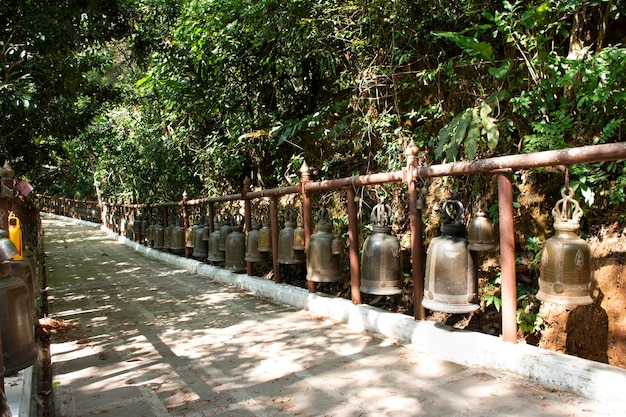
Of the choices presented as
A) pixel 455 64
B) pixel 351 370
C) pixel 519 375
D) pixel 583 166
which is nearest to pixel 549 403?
pixel 519 375

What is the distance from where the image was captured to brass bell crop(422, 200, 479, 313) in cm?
363

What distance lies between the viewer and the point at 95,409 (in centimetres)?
308

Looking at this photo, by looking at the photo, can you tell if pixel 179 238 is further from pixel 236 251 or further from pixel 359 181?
pixel 359 181

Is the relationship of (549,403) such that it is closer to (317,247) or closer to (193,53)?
(317,247)

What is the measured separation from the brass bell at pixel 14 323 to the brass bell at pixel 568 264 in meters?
3.08

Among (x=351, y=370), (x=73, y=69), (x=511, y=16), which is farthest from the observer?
(x=73, y=69)

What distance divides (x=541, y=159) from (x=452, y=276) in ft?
3.47

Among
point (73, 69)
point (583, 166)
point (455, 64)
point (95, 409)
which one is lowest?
point (95, 409)

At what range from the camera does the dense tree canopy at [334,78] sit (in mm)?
4645

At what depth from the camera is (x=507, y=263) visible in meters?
3.40

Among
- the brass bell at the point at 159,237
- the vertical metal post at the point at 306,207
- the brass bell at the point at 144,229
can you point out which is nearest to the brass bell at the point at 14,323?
the vertical metal post at the point at 306,207

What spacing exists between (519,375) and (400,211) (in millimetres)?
3793

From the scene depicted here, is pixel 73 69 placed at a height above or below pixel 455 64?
above

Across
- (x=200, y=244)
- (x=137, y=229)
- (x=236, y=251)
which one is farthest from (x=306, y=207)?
(x=137, y=229)
